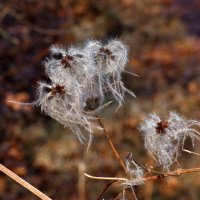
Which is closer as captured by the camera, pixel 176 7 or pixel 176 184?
pixel 176 184

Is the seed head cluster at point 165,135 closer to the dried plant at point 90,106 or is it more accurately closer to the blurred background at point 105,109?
the dried plant at point 90,106

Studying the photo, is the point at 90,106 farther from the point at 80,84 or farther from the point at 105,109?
the point at 105,109

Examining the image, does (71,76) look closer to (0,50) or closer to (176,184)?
(0,50)

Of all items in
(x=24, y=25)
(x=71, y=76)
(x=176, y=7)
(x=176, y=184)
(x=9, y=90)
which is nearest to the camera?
(x=71, y=76)

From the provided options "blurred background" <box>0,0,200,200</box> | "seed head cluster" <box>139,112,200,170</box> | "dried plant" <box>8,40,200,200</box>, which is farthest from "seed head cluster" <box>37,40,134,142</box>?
"blurred background" <box>0,0,200,200</box>

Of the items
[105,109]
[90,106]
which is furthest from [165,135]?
[105,109]

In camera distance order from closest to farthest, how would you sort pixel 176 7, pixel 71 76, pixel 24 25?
pixel 71 76 → pixel 24 25 → pixel 176 7

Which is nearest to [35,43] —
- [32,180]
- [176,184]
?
[32,180]
